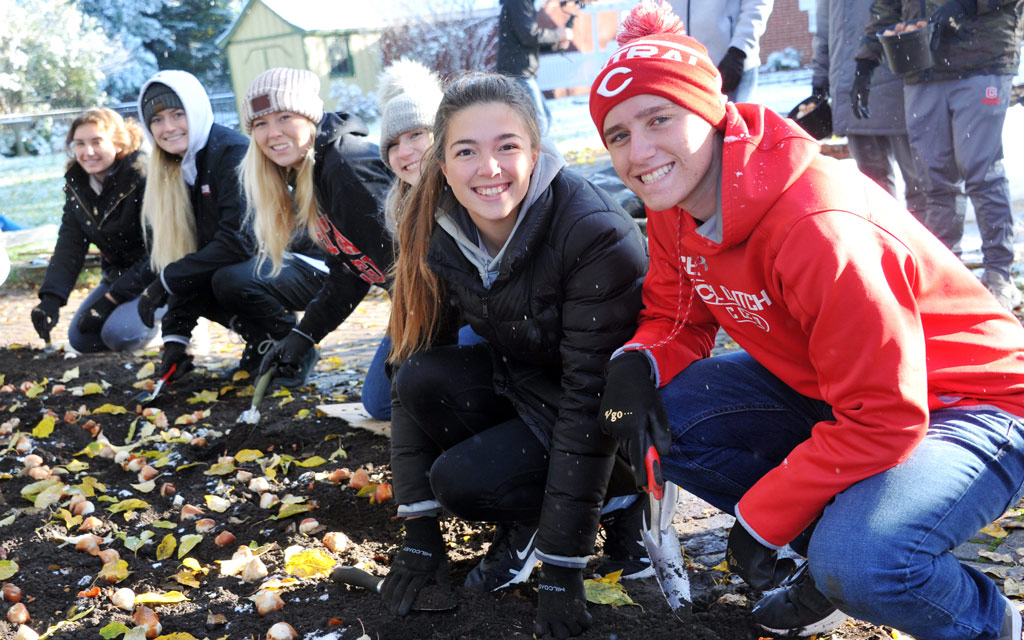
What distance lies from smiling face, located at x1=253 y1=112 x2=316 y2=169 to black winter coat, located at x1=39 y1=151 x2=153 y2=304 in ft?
5.26

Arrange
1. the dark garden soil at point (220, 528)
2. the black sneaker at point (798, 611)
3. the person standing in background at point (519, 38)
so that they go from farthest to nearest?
the person standing in background at point (519, 38) < the dark garden soil at point (220, 528) < the black sneaker at point (798, 611)

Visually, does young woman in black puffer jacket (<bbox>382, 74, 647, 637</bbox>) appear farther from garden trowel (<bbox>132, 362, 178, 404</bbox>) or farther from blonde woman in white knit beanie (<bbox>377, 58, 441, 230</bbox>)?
garden trowel (<bbox>132, 362, 178, 404</bbox>)

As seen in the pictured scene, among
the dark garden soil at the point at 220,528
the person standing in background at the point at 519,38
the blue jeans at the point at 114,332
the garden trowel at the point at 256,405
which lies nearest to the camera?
the dark garden soil at the point at 220,528

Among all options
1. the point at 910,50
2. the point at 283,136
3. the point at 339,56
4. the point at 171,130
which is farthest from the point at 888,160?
the point at 339,56

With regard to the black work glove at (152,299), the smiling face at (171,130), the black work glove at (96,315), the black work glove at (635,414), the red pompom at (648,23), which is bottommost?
the black work glove at (96,315)

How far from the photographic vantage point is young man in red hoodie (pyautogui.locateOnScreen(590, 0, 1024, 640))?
Answer: 1.60 meters

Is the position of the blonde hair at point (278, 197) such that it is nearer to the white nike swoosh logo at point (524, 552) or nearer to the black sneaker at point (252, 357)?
the black sneaker at point (252, 357)

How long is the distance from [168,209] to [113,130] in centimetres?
84

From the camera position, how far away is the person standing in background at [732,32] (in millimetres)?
4051

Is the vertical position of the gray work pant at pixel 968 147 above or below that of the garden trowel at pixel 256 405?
above

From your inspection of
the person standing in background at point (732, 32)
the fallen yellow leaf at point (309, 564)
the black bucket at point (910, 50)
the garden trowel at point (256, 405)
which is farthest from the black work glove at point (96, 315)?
the black bucket at point (910, 50)

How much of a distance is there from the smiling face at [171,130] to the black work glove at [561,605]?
2.96m

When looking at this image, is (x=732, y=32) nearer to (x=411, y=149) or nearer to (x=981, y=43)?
(x=981, y=43)

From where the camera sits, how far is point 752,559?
1.76 meters
